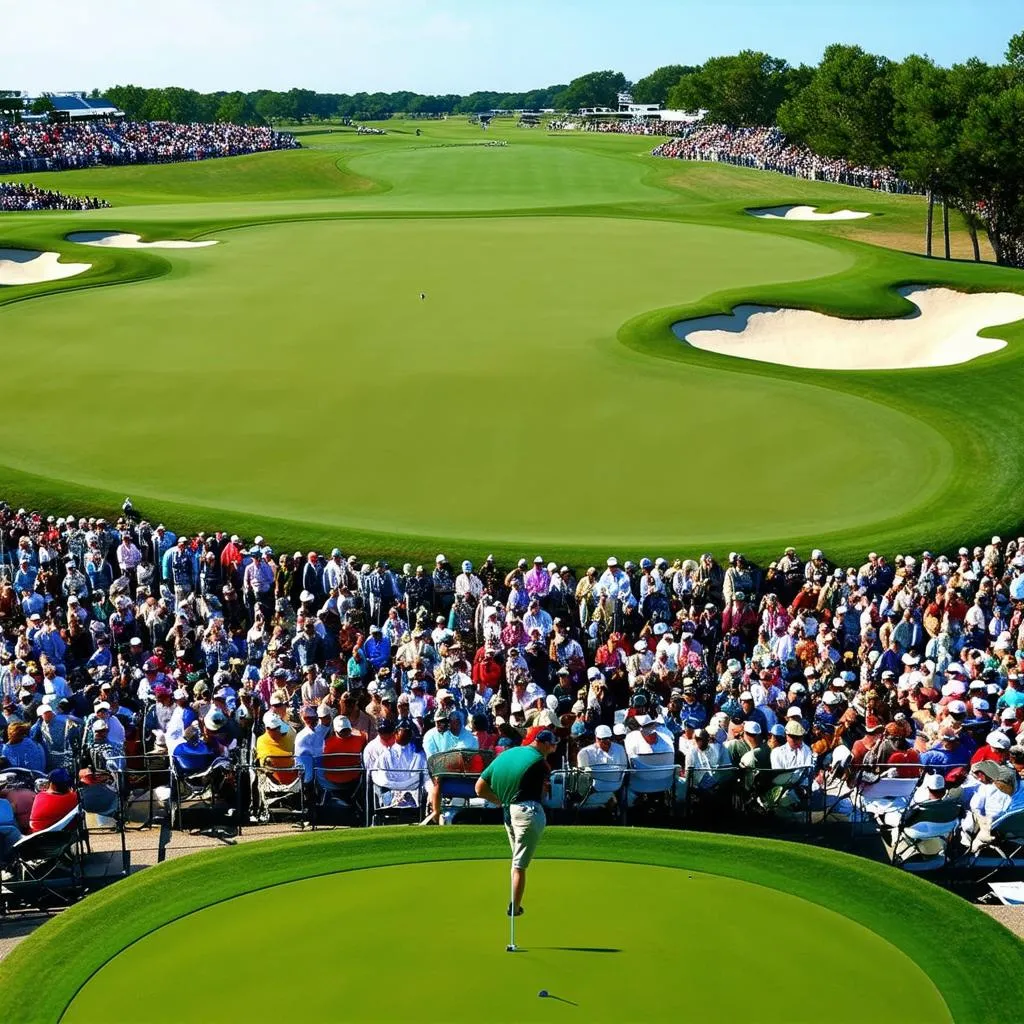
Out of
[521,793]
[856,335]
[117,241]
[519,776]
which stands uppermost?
[117,241]

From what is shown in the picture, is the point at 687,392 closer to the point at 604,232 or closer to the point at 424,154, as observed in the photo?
the point at 604,232

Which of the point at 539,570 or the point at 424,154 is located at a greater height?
the point at 424,154

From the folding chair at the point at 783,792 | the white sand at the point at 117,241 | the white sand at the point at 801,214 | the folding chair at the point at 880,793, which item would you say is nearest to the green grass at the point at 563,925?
the folding chair at the point at 783,792

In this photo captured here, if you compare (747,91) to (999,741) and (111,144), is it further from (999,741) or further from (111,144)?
(999,741)

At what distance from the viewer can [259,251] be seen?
6016cm

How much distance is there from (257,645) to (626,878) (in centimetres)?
1105

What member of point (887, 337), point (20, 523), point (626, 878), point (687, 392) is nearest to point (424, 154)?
point (887, 337)

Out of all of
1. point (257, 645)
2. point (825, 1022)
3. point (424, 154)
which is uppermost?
point (424, 154)

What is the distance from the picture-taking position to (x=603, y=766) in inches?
618

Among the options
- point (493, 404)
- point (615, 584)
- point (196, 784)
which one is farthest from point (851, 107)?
point (196, 784)

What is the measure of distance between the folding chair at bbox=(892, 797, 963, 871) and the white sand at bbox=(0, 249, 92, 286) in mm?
48678

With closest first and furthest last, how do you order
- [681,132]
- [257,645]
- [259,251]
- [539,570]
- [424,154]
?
[257,645] < [539,570] < [259,251] < [424,154] < [681,132]

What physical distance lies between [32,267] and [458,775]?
167ft

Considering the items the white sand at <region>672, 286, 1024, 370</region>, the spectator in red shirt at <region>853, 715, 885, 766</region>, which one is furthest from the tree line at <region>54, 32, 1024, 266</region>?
the spectator in red shirt at <region>853, 715, 885, 766</region>
